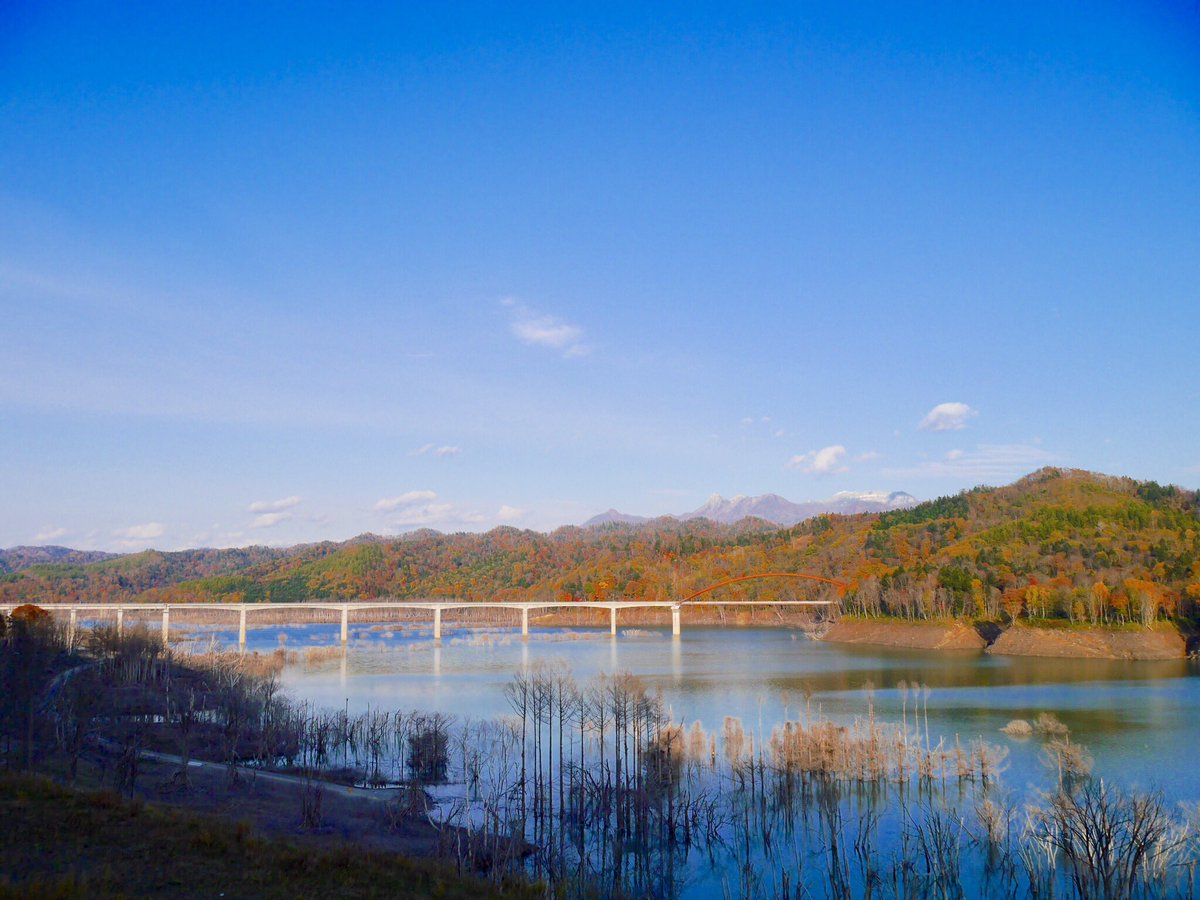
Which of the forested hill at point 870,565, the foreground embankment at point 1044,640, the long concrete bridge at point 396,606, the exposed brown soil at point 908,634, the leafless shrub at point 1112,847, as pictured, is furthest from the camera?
the long concrete bridge at point 396,606

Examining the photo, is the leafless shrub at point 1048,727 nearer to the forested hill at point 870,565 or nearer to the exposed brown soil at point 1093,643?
the exposed brown soil at point 1093,643

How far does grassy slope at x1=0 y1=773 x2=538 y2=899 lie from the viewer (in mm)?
13523

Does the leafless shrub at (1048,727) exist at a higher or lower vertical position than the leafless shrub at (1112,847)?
lower

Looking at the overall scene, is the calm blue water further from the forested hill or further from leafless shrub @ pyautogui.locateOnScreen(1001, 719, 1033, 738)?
the forested hill

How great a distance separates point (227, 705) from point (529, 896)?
2208cm

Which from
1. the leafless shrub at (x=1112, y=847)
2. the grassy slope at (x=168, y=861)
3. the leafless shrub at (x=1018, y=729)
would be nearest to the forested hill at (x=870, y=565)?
the leafless shrub at (x=1018, y=729)

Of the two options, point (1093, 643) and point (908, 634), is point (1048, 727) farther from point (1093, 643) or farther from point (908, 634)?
point (908, 634)

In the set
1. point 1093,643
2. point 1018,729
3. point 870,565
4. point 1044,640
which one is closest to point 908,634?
point 1044,640

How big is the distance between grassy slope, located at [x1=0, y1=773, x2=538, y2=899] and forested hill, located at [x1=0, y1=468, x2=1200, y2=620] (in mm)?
66447

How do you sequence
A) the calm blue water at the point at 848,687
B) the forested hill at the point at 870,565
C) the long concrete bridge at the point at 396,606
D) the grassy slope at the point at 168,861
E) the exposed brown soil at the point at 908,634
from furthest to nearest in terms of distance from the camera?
the long concrete bridge at the point at 396,606 < the forested hill at the point at 870,565 < the exposed brown soil at the point at 908,634 < the calm blue water at the point at 848,687 < the grassy slope at the point at 168,861

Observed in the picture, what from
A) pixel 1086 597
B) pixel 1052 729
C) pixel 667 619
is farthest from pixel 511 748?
pixel 667 619

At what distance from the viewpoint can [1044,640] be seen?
218ft

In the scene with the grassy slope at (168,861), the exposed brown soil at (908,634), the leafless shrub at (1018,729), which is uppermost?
the grassy slope at (168,861)

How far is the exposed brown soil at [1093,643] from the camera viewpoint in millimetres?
61062
